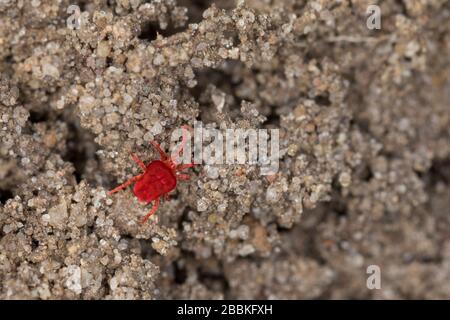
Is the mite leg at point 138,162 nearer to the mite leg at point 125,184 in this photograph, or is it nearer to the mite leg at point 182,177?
the mite leg at point 125,184

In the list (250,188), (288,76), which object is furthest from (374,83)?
(250,188)

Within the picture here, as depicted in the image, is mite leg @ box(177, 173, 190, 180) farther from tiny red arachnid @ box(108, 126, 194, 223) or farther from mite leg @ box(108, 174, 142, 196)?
mite leg @ box(108, 174, 142, 196)

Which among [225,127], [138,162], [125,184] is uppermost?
[225,127]

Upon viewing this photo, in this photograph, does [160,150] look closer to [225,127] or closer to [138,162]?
[138,162]

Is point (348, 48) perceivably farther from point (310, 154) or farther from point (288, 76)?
point (310, 154)

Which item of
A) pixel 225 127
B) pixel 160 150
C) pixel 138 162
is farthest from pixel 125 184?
pixel 225 127
